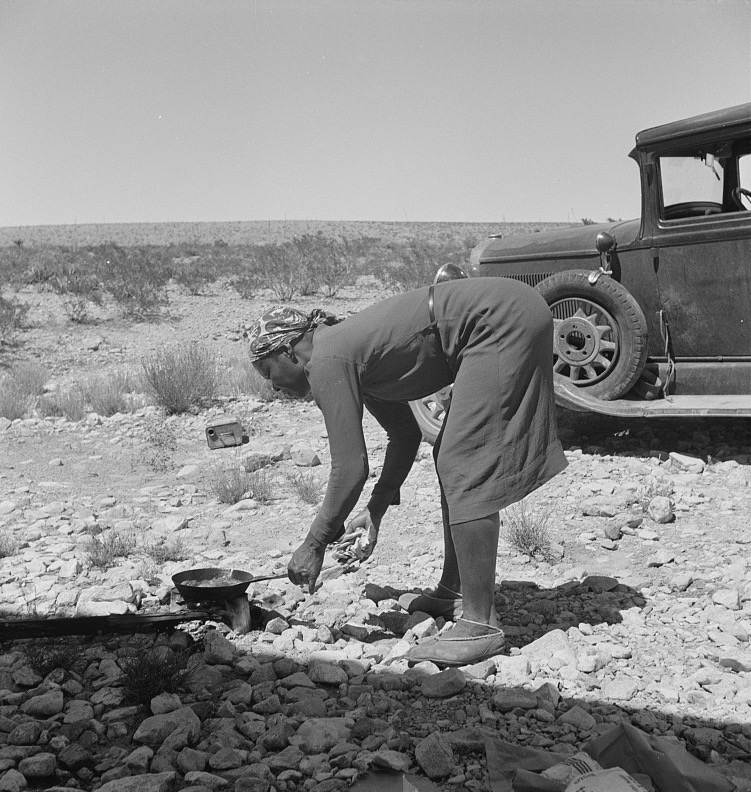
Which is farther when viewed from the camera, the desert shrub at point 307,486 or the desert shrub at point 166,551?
the desert shrub at point 307,486

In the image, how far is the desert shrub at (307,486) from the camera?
6051mm

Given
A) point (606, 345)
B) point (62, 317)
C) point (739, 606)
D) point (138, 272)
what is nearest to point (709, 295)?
point (606, 345)

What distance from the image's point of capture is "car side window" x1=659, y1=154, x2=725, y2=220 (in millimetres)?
6230

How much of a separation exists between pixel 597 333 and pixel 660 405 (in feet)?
2.25

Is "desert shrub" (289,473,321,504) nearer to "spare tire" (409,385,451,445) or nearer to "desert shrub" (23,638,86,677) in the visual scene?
"spare tire" (409,385,451,445)

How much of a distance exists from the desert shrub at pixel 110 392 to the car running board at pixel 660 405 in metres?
4.92

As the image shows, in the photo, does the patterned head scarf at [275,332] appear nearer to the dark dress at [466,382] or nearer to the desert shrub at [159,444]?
the dark dress at [466,382]

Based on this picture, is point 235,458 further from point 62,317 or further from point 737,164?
point 62,317

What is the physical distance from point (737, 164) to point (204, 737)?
17.7ft

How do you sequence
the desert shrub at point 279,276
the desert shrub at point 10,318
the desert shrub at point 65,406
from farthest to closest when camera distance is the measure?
the desert shrub at point 279,276, the desert shrub at point 10,318, the desert shrub at point 65,406

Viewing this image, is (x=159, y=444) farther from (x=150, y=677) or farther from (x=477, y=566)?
(x=477, y=566)

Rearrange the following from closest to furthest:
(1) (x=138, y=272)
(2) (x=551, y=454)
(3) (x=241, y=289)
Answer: (2) (x=551, y=454)
(3) (x=241, y=289)
(1) (x=138, y=272)

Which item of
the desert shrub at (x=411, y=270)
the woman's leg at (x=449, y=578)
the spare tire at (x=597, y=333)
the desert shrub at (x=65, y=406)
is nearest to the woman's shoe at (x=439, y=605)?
the woman's leg at (x=449, y=578)

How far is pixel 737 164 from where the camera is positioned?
6234mm
